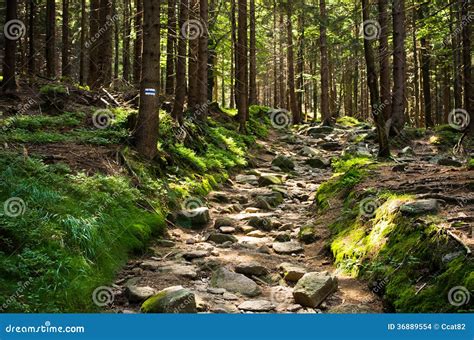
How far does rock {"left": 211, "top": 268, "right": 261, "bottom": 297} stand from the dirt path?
2.6 inches

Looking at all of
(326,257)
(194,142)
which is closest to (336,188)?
(326,257)

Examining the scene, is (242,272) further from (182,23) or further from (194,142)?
(182,23)

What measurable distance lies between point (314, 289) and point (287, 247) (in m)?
2.44

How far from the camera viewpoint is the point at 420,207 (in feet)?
20.3

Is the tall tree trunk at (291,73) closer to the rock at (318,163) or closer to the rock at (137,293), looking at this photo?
the rock at (318,163)

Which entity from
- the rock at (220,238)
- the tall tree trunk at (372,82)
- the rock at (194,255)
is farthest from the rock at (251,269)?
the tall tree trunk at (372,82)

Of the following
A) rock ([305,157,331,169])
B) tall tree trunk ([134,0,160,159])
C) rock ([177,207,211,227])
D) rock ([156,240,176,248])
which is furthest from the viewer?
rock ([305,157,331,169])

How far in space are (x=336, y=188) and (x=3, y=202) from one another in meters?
6.99

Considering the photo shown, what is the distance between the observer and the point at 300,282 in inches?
227

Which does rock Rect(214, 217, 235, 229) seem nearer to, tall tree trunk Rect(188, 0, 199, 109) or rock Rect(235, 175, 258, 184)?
rock Rect(235, 175, 258, 184)

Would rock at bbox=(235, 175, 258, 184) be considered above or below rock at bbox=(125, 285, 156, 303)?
above

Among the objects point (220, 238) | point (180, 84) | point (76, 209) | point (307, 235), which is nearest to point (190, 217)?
point (220, 238)

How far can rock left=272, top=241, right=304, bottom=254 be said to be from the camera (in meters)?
7.86

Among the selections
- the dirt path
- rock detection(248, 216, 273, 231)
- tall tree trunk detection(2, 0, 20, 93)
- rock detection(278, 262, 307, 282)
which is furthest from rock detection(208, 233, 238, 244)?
Answer: tall tree trunk detection(2, 0, 20, 93)
